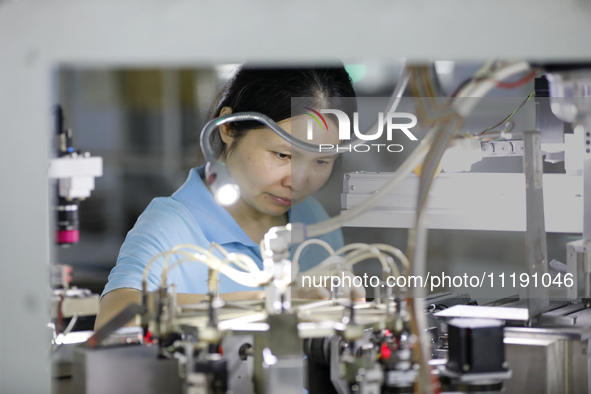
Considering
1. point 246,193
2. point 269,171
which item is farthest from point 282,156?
point 246,193

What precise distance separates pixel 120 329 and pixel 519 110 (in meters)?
0.78

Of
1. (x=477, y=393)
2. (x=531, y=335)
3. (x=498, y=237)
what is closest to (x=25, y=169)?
(x=477, y=393)

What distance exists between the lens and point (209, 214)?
5.26 ft

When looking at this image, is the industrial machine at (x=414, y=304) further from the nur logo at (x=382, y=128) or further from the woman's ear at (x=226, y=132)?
the woman's ear at (x=226, y=132)

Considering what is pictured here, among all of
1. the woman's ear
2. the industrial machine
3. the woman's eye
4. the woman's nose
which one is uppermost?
the woman's ear

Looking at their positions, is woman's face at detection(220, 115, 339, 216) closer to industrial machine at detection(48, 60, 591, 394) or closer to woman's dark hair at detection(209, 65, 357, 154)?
woman's dark hair at detection(209, 65, 357, 154)

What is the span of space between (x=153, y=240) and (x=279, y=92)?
0.44m

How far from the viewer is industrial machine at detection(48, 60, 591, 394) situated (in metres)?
0.79

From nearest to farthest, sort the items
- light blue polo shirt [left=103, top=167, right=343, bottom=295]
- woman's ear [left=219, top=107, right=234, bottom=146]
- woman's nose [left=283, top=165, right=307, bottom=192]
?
woman's nose [left=283, top=165, right=307, bottom=192] → light blue polo shirt [left=103, top=167, right=343, bottom=295] → woman's ear [left=219, top=107, right=234, bottom=146]

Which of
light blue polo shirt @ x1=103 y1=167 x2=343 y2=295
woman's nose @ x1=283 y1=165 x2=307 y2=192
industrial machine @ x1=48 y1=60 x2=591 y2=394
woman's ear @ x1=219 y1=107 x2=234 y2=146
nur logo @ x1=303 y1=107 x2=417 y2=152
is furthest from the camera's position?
woman's ear @ x1=219 y1=107 x2=234 y2=146

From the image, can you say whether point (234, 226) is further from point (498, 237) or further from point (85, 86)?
point (85, 86)

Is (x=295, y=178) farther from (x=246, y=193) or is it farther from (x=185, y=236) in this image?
(x=185, y=236)

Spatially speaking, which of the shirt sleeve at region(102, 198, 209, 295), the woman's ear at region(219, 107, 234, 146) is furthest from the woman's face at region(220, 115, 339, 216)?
the shirt sleeve at region(102, 198, 209, 295)

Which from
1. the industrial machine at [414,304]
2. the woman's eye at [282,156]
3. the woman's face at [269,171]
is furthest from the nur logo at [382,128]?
the woman's eye at [282,156]
